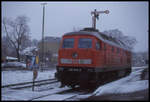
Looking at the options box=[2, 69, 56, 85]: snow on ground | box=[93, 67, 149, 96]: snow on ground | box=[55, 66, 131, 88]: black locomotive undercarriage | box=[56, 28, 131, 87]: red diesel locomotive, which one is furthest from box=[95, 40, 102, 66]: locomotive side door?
Answer: box=[2, 69, 56, 85]: snow on ground

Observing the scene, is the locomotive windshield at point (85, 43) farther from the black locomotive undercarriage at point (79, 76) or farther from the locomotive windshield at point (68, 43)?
the black locomotive undercarriage at point (79, 76)

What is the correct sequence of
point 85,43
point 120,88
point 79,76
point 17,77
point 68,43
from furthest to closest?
point 17,77 < point 68,43 < point 85,43 < point 79,76 < point 120,88

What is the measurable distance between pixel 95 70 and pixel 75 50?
1.75 meters

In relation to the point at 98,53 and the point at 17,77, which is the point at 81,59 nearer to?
the point at 98,53

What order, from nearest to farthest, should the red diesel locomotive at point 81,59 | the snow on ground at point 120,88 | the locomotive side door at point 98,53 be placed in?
the snow on ground at point 120,88, the red diesel locomotive at point 81,59, the locomotive side door at point 98,53

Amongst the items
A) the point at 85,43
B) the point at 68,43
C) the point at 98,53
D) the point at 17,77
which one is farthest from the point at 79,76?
the point at 17,77

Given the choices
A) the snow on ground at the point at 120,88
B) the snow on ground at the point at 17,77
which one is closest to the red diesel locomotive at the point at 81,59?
the snow on ground at the point at 120,88

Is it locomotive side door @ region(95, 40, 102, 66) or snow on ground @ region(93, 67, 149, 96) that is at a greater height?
locomotive side door @ region(95, 40, 102, 66)

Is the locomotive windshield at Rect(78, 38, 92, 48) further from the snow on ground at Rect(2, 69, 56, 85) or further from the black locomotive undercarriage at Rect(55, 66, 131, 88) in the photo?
the snow on ground at Rect(2, 69, 56, 85)

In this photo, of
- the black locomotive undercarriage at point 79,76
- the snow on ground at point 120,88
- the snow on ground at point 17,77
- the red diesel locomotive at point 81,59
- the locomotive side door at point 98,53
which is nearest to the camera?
the snow on ground at point 120,88

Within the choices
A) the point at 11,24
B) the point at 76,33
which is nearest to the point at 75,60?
the point at 76,33

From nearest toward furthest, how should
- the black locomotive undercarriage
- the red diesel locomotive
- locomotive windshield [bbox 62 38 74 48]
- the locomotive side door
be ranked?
the black locomotive undercarriage < the red diesel locomotive < the locomotive side door < locomotive windshield [bbox 62 38 74 48]

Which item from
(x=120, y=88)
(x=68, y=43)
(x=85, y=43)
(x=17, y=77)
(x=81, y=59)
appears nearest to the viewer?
(x=120, y=88)

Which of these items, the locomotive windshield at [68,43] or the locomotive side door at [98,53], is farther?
the locomotive windshield at [68,43]
